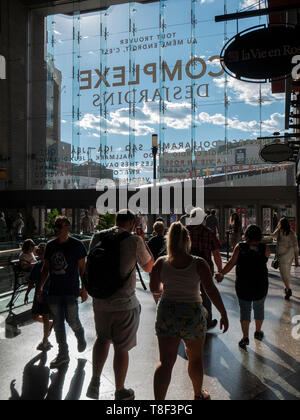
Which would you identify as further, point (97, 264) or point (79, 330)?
point (79, 330)

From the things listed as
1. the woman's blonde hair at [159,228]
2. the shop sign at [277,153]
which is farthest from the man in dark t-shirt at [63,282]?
the shop sign at [277,153]

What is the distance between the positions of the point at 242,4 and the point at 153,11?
5483mm

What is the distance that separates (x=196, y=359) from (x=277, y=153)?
947 centimetres

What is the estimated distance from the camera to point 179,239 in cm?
304

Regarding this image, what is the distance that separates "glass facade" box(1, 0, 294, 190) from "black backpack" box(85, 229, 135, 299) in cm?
1878

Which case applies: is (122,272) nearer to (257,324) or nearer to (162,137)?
(257,324)

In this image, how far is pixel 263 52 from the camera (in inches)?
230

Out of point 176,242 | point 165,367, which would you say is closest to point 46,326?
point 165,367

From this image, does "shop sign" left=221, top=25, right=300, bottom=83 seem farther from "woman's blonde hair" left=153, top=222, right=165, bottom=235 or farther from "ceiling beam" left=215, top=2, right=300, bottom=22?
"woman's blonde hair" left=153, top=222, right=165, bottom=235

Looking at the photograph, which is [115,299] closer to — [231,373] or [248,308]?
[231,373]

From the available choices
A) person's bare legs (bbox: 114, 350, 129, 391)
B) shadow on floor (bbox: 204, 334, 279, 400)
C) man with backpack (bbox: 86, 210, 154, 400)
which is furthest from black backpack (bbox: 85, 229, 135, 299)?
shadow on floor (bbox: 204, 334, 279, 400)

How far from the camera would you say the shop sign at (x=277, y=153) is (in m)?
11.2

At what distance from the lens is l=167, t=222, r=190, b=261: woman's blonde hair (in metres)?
3.03
